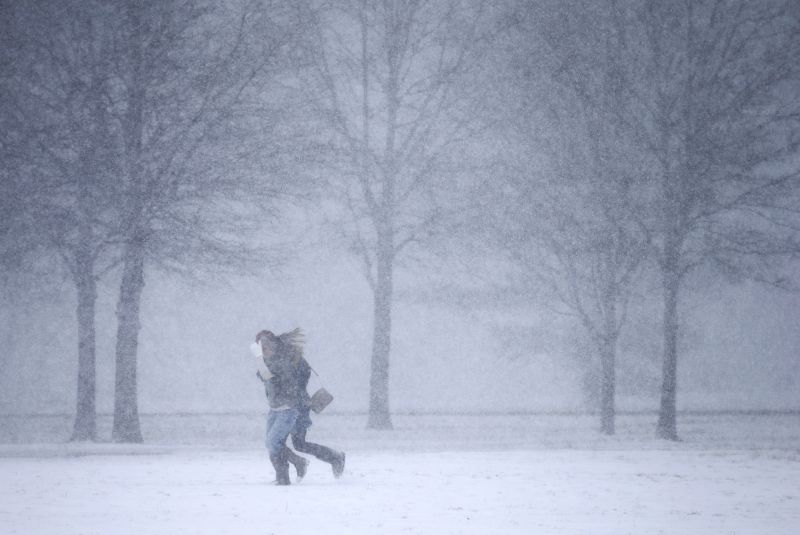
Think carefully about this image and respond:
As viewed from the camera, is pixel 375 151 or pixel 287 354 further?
pixel 375 151

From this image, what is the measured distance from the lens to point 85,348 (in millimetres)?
18188

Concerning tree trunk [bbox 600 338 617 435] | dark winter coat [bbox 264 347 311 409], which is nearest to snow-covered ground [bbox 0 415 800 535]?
Answer: dark winter coat [bbox 264 347 311 409]

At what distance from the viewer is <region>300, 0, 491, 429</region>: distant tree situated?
2250cm

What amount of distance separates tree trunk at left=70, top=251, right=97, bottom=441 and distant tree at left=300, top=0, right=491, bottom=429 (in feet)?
19.8

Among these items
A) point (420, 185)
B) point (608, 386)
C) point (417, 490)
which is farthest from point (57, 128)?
point (608, 386)

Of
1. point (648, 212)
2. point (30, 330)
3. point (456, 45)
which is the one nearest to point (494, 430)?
point (648, 212)

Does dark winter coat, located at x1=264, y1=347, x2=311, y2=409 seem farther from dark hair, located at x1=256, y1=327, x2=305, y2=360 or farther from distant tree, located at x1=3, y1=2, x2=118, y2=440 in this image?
distant tree, located at x1=3, y1=2, x2=118, y2=440

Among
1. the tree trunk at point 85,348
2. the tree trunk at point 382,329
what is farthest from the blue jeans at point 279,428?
the tree trunk at point 382,329

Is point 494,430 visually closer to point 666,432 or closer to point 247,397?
point 666,432

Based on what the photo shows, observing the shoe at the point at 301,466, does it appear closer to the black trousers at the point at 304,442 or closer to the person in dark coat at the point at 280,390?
the person in dark coat at the point at 280,390

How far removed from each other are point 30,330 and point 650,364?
53.3 feet

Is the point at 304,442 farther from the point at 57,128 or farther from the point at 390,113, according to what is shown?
the point at 390,113

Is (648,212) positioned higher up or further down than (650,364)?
higher up

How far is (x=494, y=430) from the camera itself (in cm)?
2195
